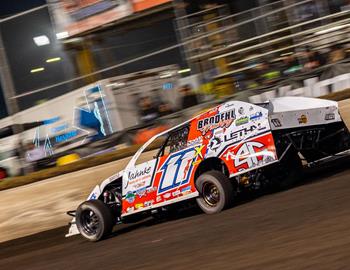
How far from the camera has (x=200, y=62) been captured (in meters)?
13.5

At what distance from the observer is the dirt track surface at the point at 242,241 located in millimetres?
5359

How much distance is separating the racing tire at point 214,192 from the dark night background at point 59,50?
17.7 ft

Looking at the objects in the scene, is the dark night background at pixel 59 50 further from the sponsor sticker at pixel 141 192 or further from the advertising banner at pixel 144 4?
the sponsor sticker at pixel 141 192

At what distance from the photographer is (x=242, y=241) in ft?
20.8

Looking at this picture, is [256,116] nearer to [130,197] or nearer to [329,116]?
[329,116]

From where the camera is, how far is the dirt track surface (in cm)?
536

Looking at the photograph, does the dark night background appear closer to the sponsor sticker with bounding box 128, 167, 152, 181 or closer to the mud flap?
the mud flap

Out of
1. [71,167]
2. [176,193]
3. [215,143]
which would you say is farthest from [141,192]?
[71,167]

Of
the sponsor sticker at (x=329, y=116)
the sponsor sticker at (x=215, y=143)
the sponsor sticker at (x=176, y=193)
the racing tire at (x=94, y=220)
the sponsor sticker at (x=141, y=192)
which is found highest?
the sponsor sticker at (x=215, y=143)

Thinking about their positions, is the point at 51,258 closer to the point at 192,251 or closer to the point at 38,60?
the point at 192,251

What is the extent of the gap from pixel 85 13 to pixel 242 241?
9905 millimetres

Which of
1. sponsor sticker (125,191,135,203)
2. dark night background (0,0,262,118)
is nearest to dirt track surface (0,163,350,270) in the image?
sponsor sticker (125,191,135,203)

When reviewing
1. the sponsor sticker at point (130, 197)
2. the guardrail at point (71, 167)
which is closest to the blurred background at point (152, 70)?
the guardrail at point (71, 167)

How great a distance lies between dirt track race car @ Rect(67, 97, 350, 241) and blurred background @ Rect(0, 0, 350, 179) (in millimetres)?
3896
